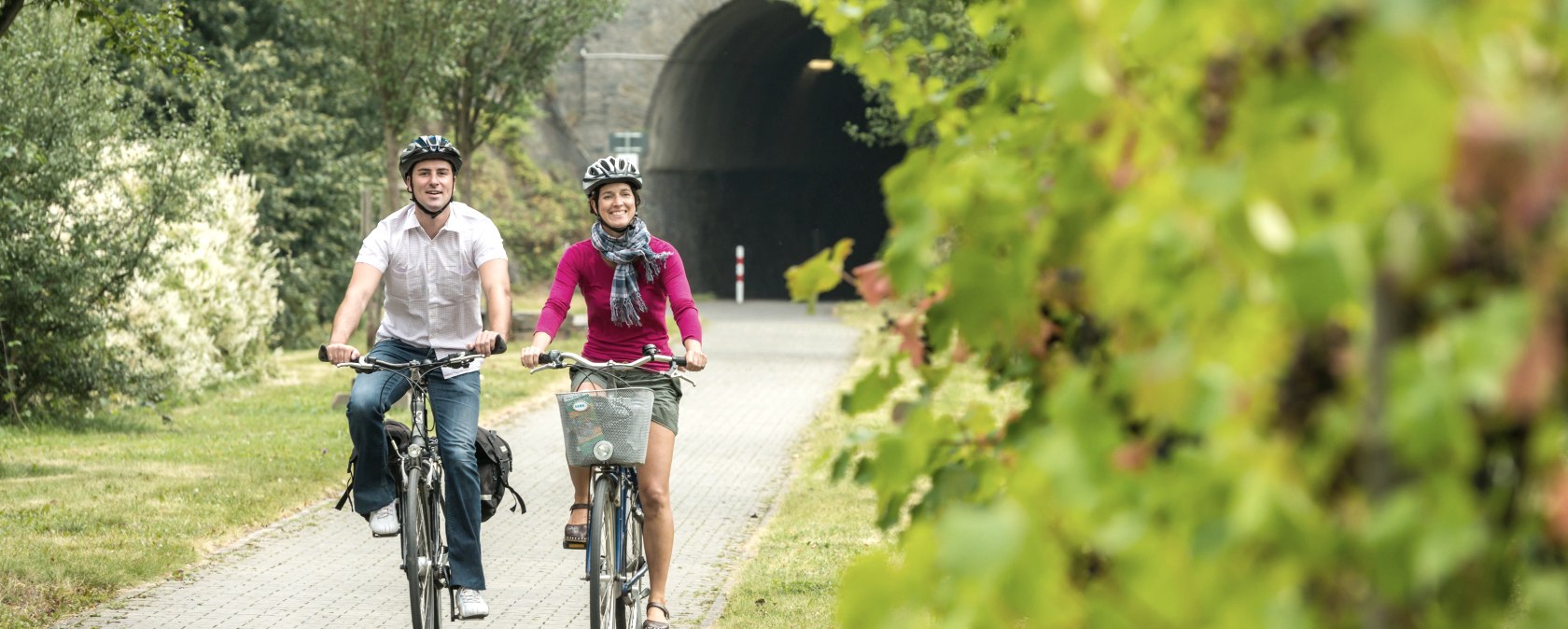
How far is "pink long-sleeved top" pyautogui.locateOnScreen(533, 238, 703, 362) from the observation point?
650 cm

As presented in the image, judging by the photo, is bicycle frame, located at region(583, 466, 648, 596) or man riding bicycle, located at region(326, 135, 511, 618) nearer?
bicycle frame, located at region(583, 466, 648, 596)

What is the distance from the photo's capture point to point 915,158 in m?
2.50

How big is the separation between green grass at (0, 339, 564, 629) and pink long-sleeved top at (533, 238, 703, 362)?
7.81ft

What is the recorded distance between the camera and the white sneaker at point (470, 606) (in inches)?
252

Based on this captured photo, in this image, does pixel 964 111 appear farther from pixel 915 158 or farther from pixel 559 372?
pixel 559 372

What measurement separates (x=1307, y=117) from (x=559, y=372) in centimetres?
1751

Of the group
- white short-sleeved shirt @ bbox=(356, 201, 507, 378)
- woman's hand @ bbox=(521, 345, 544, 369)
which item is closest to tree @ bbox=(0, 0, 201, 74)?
white short-sleeved shirt @ bbox=(356, 201, 507, 378)

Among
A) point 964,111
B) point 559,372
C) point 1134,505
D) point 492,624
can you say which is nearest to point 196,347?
point 559,372

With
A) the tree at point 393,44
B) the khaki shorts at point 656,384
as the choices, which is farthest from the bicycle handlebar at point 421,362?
the tree at point 393,44

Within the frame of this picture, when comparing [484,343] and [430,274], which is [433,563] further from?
[430,274]

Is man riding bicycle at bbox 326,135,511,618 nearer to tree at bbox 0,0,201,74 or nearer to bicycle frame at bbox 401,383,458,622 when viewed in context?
bicycle frame at bbox 401,383,458,622

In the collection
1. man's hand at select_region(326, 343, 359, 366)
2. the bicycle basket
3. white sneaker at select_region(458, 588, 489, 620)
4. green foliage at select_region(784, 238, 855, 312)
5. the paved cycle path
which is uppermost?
green foliage at select_region(784, 238, 855, 312)

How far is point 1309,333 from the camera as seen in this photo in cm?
153

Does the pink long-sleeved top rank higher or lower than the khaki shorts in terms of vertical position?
higher
